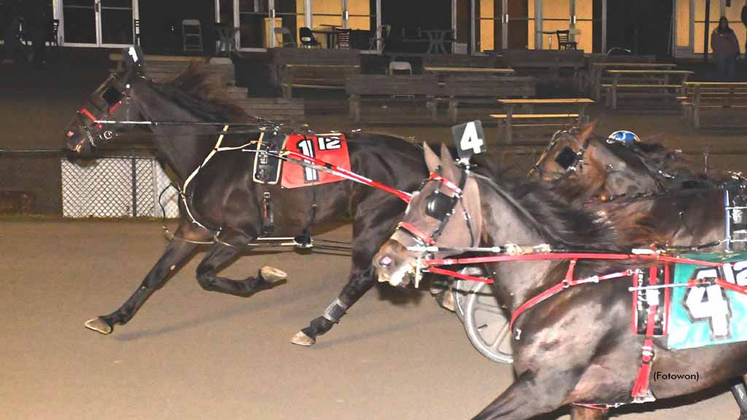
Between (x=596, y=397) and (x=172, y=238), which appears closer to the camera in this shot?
(x=596, y=397)

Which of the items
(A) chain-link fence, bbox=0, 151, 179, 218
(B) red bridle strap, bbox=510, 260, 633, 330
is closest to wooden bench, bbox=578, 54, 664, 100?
(A) chain-link fence, bbox=0, 151, 179, 218

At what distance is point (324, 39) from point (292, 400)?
62.1ft

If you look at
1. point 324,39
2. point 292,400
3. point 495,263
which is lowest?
point 292,400

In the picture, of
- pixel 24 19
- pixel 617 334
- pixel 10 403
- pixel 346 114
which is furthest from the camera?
pixel 24 19

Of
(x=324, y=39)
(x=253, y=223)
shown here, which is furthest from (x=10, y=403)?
(x=324, y=39)

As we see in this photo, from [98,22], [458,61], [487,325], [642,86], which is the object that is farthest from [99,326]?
[98,22]

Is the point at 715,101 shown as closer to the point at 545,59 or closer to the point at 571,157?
the point at 545,59

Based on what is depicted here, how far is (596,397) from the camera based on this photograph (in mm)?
4023

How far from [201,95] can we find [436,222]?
14.2ft

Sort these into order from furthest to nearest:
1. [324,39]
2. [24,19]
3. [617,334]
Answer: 1. [324,39]
2. [24,19]
3. [617,334]

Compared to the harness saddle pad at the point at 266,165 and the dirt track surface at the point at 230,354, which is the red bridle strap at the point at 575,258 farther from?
the harness saddle pad at the point at 266,165

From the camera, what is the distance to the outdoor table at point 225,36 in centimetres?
2183

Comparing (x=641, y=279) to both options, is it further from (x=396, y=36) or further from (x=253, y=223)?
(x=396, y=36)

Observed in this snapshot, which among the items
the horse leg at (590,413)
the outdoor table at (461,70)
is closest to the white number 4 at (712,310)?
the horse leg at (590,413)
